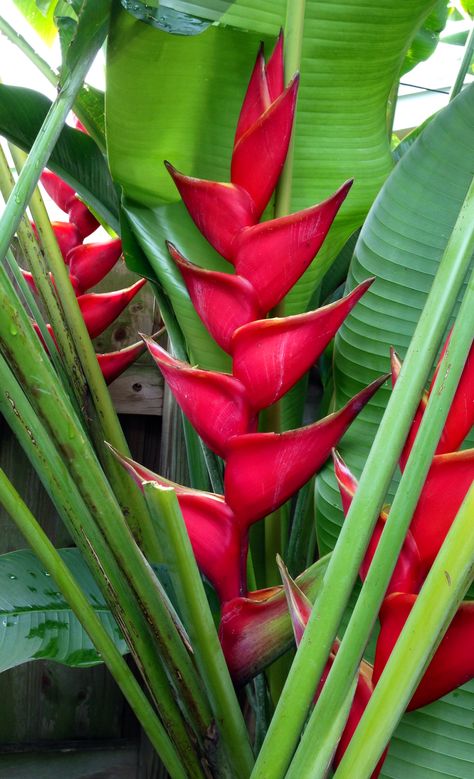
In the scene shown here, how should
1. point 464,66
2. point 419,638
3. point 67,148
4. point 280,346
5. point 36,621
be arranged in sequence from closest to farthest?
point 419,638, point 280,346, point 36,621, point 67,148, point 464,66

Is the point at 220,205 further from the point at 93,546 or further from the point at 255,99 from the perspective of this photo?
the point at 93,546

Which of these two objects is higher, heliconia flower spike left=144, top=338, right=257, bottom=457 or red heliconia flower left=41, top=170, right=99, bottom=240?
red heliconia flower left=41, top=170, right=99, bottom=240

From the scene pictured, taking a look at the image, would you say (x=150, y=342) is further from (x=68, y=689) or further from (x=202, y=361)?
(x=68, y=689)

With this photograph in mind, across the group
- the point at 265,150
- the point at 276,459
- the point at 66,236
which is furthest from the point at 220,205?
the point at 66,236

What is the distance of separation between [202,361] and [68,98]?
25 cm

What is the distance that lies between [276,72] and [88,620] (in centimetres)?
39

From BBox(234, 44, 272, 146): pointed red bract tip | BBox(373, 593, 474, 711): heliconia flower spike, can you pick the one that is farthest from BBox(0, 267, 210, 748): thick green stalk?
BBox(234, 44, 272, 146): pointed red bract tip

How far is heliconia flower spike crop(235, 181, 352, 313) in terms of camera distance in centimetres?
46

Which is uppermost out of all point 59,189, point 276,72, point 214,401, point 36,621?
point 276,72

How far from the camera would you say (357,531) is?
357 millimetres

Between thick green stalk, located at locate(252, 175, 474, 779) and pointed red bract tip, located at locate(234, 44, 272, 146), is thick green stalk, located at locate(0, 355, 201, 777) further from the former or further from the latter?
pointed red bract tip, located at locate(234, 44, 272, 146)

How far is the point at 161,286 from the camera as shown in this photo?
0.65m

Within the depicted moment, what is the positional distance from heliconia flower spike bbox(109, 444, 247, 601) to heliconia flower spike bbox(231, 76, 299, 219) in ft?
0.66

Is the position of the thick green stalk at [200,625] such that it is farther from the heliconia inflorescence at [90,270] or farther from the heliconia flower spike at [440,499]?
the heliconia inflorescence at [90,270]
